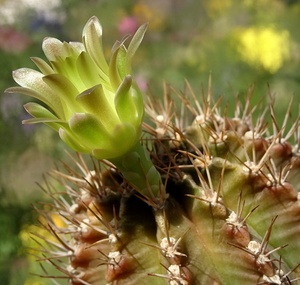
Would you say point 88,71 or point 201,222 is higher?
point 88,71

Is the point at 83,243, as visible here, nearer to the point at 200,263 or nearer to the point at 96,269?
the point at 96,269

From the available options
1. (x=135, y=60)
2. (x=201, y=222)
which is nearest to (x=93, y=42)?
(x=201, y=222)

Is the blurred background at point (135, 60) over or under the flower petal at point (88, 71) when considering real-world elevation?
under

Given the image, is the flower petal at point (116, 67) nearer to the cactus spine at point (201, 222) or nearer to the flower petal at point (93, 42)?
the flower petal at point (93, 42)

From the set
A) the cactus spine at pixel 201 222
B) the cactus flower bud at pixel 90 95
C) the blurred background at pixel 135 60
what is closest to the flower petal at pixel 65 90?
the cactus flower bud at pixel 90 95

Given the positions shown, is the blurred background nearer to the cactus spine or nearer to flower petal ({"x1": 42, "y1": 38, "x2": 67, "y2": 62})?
the cactus spine

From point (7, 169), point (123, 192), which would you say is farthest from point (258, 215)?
point (7, 169)

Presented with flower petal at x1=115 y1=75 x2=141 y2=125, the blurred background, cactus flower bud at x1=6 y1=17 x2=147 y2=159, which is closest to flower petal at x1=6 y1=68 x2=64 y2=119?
cactus flower bud at x1=6 y1=17 x2=147 y2=159

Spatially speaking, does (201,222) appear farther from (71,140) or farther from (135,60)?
(135,60)
